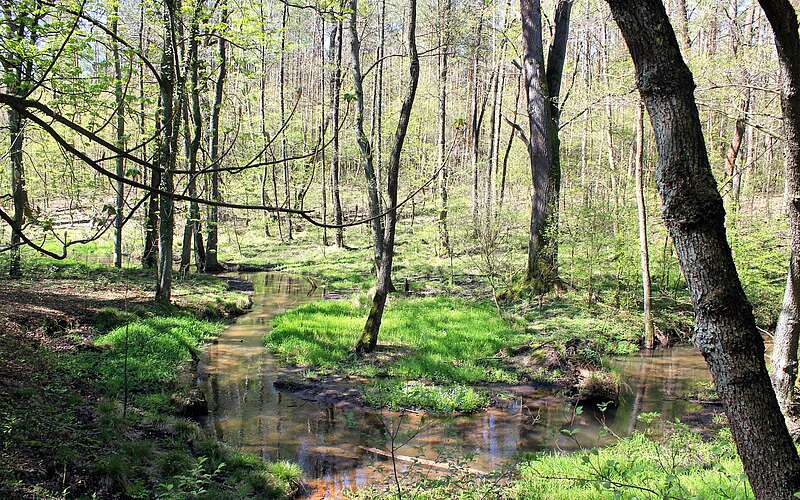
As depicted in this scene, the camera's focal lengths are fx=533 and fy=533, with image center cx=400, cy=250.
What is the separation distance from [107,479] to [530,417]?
216 inches

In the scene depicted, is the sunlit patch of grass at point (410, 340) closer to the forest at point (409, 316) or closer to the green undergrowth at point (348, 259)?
the forest at point (409, 316)

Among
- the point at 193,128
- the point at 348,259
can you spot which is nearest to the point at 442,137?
the point at 348,259

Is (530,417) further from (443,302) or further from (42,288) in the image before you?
(42,288)

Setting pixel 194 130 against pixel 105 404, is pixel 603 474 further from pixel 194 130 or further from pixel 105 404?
pixel 194 130

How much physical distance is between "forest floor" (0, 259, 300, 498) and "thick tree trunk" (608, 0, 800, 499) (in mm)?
4089

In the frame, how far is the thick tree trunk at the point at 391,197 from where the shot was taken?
30.2 feet

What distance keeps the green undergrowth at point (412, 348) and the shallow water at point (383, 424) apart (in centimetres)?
49

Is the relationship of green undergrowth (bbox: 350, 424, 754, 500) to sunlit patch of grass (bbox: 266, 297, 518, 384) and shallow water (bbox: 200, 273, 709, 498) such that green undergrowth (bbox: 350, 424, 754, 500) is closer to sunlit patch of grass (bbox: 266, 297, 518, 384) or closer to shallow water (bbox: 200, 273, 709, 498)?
shallow water (bbox: 200, 273, 709, 498)

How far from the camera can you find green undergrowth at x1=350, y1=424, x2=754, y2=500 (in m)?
4.60

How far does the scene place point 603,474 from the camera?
4.62 m

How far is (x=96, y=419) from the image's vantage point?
6176 millimetres

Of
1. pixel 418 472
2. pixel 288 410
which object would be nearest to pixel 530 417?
pixel 418 472

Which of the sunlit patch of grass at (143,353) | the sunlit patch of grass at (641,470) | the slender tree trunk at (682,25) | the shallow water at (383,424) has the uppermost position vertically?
the slender tree trunk at (682,25)

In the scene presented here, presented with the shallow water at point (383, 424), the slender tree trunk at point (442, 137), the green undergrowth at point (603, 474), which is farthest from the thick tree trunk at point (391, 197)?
the slender tree trunk at point (442, 137)
